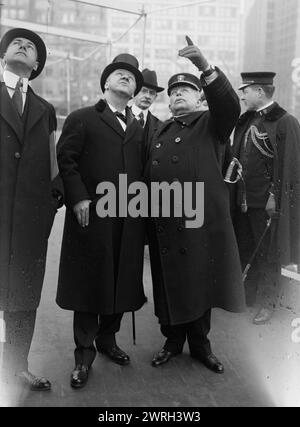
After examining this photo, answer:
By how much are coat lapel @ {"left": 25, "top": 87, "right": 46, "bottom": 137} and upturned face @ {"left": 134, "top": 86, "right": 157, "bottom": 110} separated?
2177 millimetres

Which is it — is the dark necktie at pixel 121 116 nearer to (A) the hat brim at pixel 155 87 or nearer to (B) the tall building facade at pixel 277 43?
(B) the tall building facade at pixel 277 43

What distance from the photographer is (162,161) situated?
10.2ft

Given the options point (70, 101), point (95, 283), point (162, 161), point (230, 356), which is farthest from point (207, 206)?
point (70, 101)

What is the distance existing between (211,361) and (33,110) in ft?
6.04

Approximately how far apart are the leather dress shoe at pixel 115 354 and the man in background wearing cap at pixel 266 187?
127cm

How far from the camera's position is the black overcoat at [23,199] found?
263cm

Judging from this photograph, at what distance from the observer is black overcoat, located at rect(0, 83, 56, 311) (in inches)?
104

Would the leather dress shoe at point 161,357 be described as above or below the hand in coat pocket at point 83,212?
below

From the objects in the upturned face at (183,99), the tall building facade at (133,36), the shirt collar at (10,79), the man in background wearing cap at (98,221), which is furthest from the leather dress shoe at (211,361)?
the tall building facade at (133,36)

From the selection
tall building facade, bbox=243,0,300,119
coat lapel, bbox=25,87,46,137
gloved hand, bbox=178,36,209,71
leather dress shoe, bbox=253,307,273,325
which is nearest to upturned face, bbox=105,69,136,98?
gloved hand, bbox=178,36,209,71

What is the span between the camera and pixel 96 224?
3.01 metres
